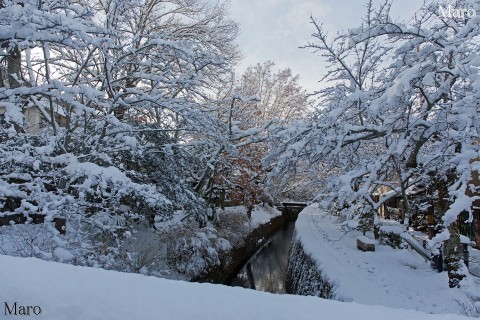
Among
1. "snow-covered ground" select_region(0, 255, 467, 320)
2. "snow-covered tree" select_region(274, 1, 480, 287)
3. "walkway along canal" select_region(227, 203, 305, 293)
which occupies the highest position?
"snow-covered tree" select_region(274, 1, 480, 287)

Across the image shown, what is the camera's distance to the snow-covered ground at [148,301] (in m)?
1.95

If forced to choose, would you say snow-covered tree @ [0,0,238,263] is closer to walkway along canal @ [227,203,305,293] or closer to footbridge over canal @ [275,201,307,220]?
walkway along canal @ [227,203,305,293]

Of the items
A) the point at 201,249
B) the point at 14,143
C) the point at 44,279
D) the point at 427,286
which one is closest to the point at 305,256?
the point at 201,249

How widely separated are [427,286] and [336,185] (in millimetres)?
3762

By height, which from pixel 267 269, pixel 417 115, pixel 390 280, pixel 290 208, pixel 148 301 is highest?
pixel 417 115

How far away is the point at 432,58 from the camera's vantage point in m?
5.26

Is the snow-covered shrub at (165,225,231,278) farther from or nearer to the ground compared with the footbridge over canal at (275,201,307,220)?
farther from the ground

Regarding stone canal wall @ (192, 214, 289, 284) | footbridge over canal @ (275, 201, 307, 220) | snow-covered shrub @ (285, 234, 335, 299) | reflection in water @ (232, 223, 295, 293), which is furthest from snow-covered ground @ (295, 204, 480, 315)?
footbridge over canal @ (275, 201, 307, 220)

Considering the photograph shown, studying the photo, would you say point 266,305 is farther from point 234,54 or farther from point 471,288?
point 234,54

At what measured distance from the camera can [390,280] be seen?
732 cm

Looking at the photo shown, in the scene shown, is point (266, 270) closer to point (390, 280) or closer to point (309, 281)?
point (309, 281)

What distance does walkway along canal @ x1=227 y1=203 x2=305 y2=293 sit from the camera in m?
12.6

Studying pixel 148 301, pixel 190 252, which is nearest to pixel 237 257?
pixel 190 252

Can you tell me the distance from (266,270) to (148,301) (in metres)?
13.6
